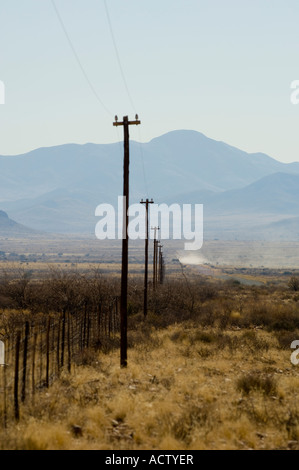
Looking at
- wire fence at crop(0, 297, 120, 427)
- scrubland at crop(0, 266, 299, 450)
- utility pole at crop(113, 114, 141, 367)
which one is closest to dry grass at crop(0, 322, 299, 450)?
scrubland at crop(0, 266, 299, 450)

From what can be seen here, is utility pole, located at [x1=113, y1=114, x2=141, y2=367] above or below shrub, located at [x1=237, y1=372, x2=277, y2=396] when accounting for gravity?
above

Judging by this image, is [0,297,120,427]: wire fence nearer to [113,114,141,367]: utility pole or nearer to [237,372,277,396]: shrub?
[113,114,141,367]: utility pole

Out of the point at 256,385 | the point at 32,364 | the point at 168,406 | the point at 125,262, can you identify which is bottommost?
the point at 256,385

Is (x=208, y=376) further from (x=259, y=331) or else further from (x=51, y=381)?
(x=259, y=331)

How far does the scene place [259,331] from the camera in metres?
25.2

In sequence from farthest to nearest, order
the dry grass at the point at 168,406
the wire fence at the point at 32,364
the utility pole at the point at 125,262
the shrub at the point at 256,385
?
the utility pole at the point at 125,262
the shrub at the point at 256,385
the wire fence at the point at 32,364
the dry grass at the point at 168,406

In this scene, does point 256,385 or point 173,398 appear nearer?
point 173,398

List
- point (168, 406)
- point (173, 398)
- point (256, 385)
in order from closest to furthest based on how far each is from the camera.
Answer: point (168, 406), point (173, 398), point (256, 385)

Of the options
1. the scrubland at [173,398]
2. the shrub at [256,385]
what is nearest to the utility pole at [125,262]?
the scrubland at [173,398]

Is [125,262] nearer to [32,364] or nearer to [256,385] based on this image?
[32,364]

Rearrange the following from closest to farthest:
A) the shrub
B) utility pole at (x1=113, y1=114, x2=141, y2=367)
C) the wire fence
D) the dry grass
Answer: the dry grass
the wire fence
the shrub
utility pole at (x1=113, y1=114, x2=141, y2=367)

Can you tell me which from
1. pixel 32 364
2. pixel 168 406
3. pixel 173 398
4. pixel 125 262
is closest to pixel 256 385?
pixel 173 398

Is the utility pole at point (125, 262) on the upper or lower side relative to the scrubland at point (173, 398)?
upper

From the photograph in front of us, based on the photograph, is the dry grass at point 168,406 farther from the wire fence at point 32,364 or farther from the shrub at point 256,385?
the wire fence at point 32,364
